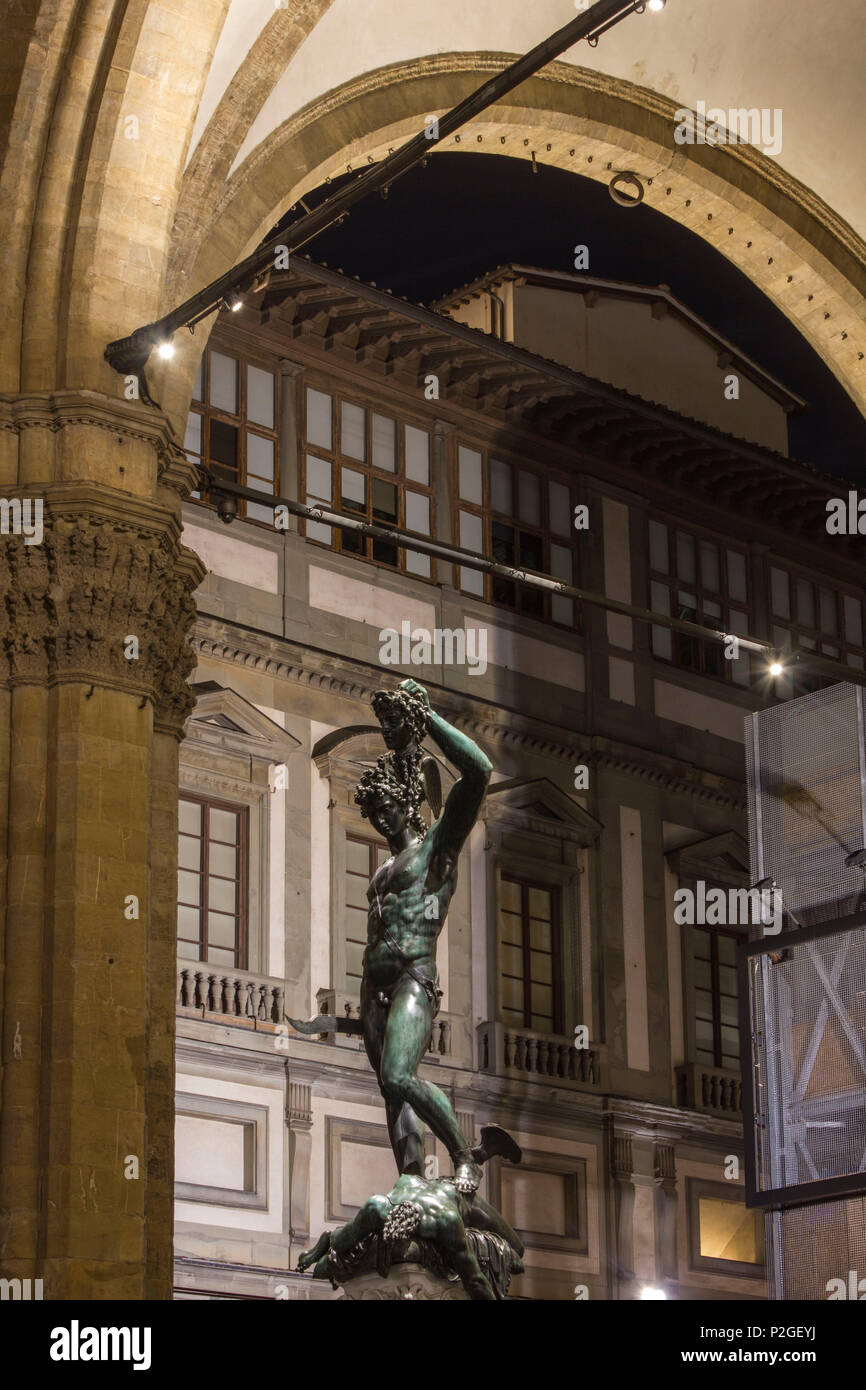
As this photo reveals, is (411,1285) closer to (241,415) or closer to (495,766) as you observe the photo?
(241,415)

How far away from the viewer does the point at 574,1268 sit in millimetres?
21250

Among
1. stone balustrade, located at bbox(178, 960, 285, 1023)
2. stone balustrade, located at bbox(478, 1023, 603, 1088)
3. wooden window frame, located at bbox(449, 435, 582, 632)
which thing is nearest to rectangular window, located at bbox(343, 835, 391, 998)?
stone balustrade, located at bbox(178, 960, 285, 1023)

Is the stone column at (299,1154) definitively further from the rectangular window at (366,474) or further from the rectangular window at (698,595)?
the rectangular window at (698,595)

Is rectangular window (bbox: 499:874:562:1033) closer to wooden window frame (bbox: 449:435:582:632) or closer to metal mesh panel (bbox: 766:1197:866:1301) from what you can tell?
wooden window frame (bbox: 449:435:582:632)

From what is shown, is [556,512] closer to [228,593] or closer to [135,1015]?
[228,593]

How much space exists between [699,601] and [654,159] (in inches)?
371

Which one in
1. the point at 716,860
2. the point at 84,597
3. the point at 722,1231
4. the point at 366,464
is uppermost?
the point at 366,464

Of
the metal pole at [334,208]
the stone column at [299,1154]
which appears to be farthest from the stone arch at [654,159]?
the stone column at [299,1154]

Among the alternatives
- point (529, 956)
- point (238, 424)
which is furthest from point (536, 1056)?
point (238, 424)

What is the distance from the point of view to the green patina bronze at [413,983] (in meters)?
9.10

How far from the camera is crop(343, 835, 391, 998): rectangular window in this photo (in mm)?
20672

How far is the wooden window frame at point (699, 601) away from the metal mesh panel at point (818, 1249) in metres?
10.4

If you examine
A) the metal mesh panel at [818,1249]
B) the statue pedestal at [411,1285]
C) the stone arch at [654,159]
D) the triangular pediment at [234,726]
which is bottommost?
the statue pedestal at [411,1285]

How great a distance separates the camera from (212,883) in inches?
788
